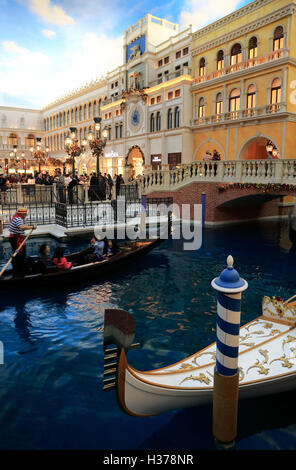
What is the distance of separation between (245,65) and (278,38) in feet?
6.78

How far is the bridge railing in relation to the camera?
458 inches

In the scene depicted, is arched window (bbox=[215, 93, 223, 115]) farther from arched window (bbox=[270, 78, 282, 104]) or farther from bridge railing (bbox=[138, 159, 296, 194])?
bridge railing (bbox=[138, 159, 296, 194])

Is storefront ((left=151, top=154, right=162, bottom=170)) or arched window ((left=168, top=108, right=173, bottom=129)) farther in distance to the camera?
storefront ((left=151, top=154, right=162, bottom=170))

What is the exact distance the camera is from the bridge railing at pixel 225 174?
11633 millimetres

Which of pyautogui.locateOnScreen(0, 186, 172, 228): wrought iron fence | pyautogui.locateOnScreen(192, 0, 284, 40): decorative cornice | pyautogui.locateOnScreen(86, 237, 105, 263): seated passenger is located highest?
pyautogui.locateOnScreen(192, 0, 284, 40): decorative cornice

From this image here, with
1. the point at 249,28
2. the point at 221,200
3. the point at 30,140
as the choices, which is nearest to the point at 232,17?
the point at 249,28

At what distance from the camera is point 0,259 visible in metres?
9.16

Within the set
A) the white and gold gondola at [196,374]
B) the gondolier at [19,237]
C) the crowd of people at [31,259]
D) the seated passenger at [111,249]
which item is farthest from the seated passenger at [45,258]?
the white and gold gondola at [196,374]

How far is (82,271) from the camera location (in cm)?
719

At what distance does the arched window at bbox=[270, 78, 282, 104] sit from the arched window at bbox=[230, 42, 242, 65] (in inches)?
112

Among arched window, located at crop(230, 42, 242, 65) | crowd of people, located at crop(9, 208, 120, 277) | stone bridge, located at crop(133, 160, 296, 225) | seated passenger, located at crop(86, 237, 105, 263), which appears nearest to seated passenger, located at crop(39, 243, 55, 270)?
crowd of people, located at crop(9, 208, 120, 277)

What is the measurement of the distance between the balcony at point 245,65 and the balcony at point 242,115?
7.12 ft

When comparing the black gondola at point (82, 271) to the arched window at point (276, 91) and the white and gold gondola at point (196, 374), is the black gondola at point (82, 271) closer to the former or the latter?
the white and gold gondola at point (196, 374)

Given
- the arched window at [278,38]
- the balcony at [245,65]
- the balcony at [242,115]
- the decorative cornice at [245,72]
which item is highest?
the arched window at [278,38]
